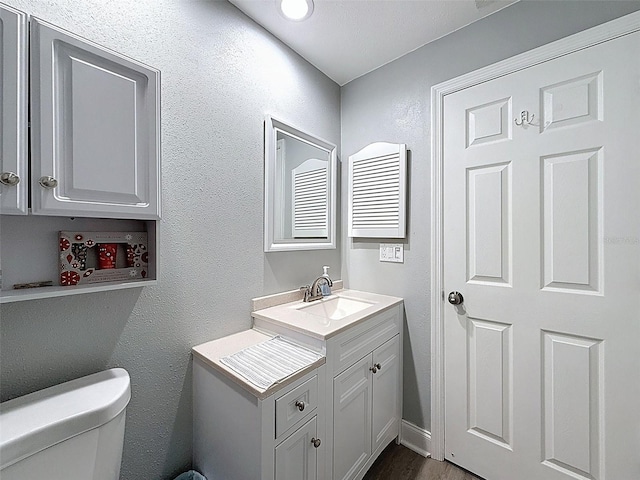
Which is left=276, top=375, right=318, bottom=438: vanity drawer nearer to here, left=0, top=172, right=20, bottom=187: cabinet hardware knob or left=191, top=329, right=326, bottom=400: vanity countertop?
left=191, top=329, right=326, bottom=400: vanity countertop

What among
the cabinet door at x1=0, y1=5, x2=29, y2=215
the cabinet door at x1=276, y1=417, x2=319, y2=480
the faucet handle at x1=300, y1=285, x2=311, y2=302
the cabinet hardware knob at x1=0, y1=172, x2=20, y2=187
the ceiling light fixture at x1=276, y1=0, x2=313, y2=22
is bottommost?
the cabinet door at x1=276, y1=417, x2=319, y2=480

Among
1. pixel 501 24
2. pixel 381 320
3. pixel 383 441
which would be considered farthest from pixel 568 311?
pixel 501 24

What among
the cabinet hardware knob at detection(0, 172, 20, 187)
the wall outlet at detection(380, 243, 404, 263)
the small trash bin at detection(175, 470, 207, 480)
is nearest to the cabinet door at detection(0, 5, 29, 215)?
the cabinet hardware knob at detection(0, 172, 20, 187)

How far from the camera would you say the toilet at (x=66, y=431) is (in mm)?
667

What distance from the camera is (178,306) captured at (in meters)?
1.20

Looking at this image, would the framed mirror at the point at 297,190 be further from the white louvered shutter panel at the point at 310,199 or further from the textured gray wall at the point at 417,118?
the textured gray wall at the point at 417,118

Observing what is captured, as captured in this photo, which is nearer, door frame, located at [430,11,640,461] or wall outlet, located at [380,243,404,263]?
door frame, located at [430,11,640,461]

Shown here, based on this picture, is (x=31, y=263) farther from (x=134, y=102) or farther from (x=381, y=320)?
(x=381, y=320)

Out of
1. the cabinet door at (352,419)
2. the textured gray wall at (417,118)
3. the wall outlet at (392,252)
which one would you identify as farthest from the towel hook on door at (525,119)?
the cabinet door at (352,419)

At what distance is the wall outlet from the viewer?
1773mm

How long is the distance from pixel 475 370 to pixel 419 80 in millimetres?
1688

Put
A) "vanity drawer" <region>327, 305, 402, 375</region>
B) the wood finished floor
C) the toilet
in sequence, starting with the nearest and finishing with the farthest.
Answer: the toilet, "vanity drawer" <region>327, 305, 402, 375</region>, the wood finished floor

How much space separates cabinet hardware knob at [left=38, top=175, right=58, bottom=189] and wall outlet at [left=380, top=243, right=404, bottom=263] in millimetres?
1594

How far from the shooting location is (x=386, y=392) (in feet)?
5.20
